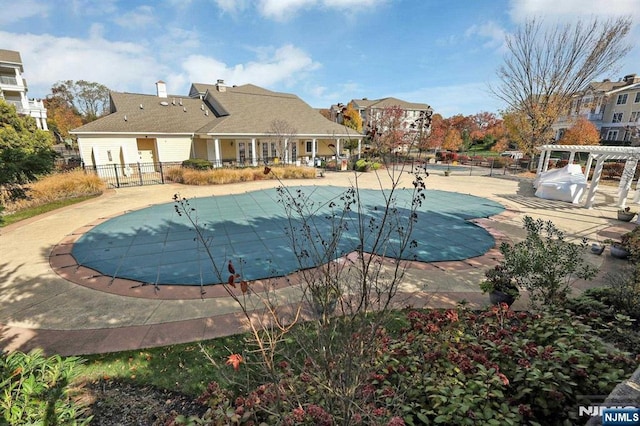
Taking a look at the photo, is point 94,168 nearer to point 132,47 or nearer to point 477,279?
point 132,47

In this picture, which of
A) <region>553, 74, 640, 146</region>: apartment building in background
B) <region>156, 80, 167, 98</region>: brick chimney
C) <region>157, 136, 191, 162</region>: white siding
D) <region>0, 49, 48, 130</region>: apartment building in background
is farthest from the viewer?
<region>553, 74, 640, 146</region>: apartment building in background

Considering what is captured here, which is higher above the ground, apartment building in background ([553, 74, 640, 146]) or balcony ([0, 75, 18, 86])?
balcony ([0, 75, 18, 86])

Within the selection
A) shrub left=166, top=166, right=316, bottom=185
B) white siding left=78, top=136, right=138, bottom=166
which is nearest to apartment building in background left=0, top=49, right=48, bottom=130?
white siding left=78, top=136, right=138, bottom=166

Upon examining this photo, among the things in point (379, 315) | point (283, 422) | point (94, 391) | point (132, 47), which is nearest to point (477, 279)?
point (379, 315)

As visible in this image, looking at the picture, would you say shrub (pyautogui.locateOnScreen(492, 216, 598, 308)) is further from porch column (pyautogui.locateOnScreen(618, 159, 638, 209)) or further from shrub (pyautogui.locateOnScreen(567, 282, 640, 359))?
porch column (pyautogui.locateOnScreen(618, 159, 638, 209))

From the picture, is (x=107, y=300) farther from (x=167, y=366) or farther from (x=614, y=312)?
(x=614, y=312)

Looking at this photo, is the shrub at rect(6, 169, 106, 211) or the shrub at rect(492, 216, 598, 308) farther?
the shrub at rect(6, 169, 106, 211)

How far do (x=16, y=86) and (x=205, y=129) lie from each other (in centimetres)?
2900

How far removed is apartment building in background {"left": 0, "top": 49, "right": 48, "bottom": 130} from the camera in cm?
3206

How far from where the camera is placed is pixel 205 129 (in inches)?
902

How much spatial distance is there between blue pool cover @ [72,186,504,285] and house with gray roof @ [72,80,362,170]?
36.1ft

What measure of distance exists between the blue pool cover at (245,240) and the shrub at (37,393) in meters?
2.05

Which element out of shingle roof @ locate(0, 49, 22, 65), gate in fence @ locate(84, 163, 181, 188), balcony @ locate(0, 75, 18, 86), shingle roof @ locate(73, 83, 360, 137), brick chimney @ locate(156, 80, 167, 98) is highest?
shingle roof @ locate(0, 49, 22, 65)

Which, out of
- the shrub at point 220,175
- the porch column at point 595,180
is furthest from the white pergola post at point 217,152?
the porch column at point 595,180
